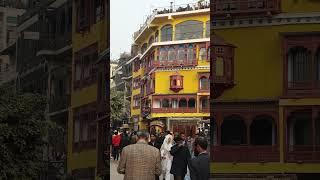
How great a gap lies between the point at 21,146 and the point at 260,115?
13.8 feet

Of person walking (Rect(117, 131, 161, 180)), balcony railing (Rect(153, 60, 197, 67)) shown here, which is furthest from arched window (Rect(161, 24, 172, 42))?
person walking (Rect(117, 131, 161, 180))

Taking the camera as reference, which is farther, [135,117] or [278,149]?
[135,117]

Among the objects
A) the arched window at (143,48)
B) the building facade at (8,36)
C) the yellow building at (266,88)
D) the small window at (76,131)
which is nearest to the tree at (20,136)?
the building facade at (8,36)

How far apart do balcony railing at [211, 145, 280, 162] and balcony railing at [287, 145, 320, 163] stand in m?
0.10

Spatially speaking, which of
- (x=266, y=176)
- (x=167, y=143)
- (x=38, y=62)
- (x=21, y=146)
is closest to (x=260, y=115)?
(x=266, y=176)

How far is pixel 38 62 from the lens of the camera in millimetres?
5043

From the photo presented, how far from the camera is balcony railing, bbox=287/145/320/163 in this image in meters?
2.95

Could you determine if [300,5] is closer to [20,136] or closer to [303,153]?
[303,153]

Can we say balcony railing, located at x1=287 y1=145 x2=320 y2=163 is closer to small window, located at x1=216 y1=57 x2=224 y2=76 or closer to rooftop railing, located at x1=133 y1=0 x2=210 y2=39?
small window, located at x1=216 y1=57 x2=224 y2=76

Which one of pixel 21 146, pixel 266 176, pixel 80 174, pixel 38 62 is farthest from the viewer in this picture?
pixel 21 146

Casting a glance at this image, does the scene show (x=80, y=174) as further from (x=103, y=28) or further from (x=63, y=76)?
(x=103, y=28)

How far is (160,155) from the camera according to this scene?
12.4 feet

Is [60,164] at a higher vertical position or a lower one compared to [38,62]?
lower

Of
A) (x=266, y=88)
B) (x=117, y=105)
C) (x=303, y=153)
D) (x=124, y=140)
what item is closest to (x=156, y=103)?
(x=117, y=105)
